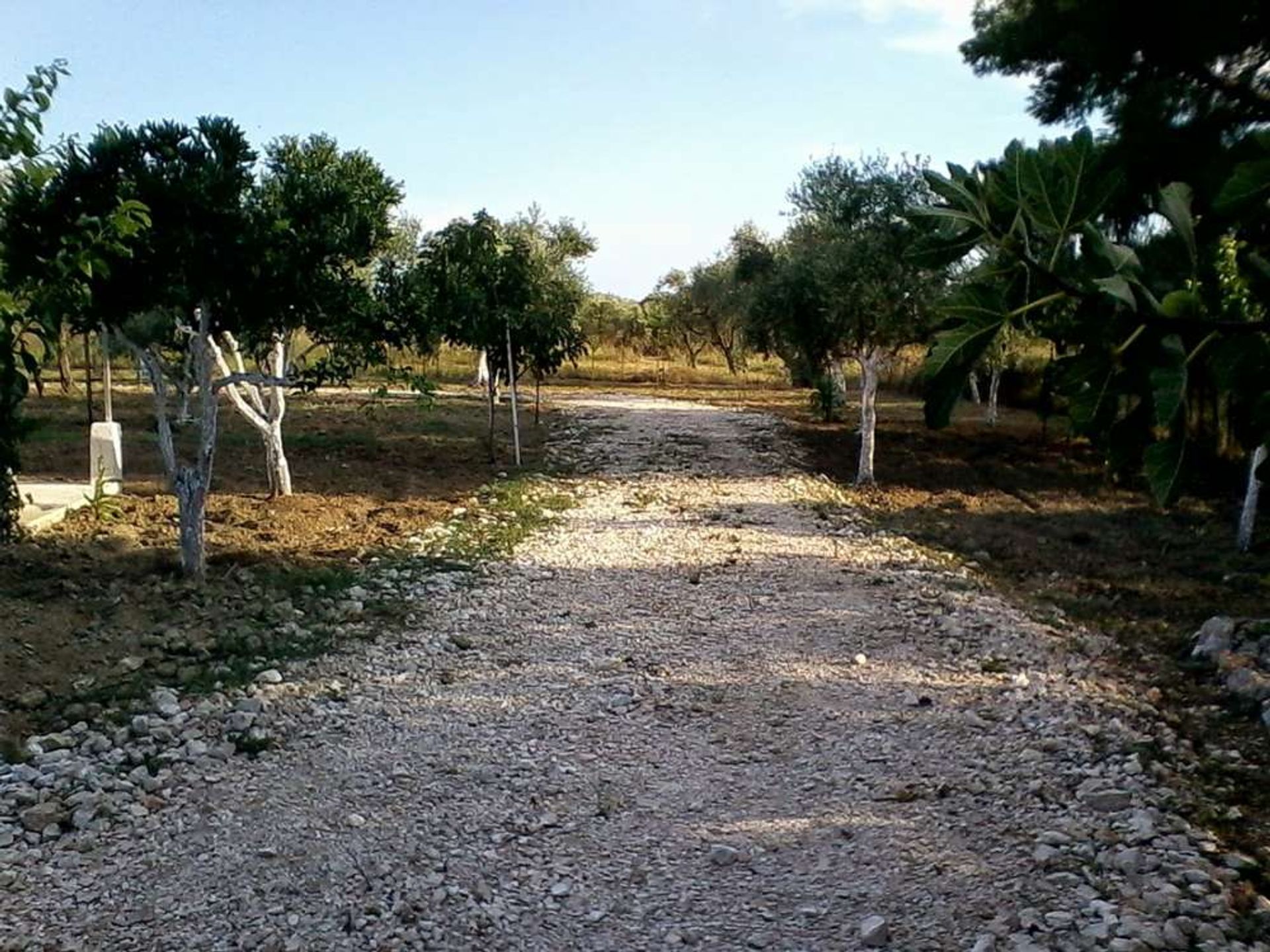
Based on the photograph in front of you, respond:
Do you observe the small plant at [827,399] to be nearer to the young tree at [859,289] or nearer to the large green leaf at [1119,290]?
the young tree at [859,289]

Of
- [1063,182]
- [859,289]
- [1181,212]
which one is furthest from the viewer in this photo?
[859,289]

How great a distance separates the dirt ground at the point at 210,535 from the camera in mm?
7090

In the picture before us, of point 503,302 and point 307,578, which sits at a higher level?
point 503,302

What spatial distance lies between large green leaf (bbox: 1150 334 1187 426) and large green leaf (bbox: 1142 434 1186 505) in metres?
0.08

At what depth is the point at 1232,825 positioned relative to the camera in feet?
15.4

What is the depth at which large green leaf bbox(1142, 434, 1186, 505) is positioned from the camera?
1561 mm

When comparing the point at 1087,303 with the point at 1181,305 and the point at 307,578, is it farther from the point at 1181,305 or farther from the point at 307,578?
the point at 307,578

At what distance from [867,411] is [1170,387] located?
14.8 meters

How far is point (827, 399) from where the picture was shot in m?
24.1

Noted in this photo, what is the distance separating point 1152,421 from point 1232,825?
4.01 meters

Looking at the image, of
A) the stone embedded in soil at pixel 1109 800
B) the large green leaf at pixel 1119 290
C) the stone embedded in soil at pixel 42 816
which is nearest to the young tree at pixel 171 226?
the stone embedded in soil at pixel 42 816

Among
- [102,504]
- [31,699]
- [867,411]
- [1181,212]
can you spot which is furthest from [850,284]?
[1181,212]

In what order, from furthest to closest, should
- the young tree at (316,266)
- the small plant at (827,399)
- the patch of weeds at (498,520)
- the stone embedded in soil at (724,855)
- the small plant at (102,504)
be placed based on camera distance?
the small plant at (827,399)
the small plant at (102,504)
the patch of weeds at (498,520)
the young tree at (316,266)
the stone embedded in soil at (724,855)

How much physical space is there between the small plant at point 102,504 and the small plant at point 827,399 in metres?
15.2
